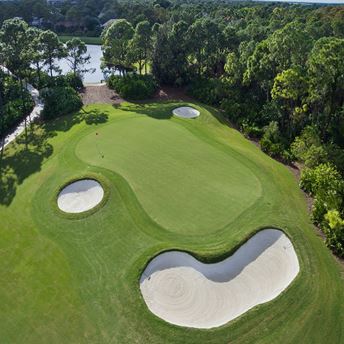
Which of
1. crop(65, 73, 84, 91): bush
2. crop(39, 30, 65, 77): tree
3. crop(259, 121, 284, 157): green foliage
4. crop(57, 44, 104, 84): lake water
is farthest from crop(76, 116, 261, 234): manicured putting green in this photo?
crop(57, 44, 104, 84): lake water

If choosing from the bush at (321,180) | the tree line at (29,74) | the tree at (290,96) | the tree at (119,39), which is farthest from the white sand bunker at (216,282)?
the tree at (119,39)

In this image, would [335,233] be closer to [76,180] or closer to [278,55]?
[76,180]

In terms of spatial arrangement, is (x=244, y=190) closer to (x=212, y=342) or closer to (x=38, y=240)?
(x=212, y=342)

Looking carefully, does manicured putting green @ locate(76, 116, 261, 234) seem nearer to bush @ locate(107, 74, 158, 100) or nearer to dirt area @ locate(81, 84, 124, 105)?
dirt area @ locate(81, 84, 124, 105)

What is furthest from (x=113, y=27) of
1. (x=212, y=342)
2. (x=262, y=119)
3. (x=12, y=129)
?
(x=212, y=342)

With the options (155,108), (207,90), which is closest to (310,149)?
(155,108)

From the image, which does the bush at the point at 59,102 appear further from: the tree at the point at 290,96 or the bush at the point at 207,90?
the tree at the point at 290,96
